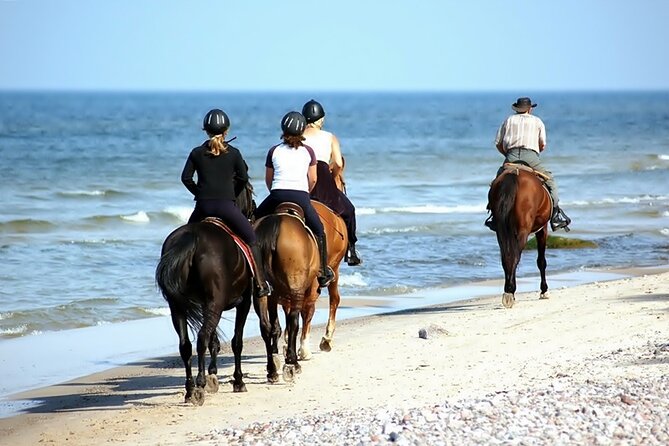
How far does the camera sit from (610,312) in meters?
12.8

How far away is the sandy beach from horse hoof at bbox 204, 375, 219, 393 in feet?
0.25

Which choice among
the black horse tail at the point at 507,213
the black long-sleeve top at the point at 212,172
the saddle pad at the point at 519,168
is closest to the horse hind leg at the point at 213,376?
the black long-sleeve top at the point at 212,172

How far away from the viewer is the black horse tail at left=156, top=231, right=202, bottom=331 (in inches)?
368

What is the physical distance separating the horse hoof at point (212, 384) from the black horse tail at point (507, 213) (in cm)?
555

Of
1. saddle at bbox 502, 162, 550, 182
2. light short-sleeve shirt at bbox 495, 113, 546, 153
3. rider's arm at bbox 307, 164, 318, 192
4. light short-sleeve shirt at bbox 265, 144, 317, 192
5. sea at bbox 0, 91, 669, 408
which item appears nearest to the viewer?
light short-sleeve shirt at bbox 265, 144, 317, 192

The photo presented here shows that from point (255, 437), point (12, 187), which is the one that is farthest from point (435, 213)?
point (255, 437)

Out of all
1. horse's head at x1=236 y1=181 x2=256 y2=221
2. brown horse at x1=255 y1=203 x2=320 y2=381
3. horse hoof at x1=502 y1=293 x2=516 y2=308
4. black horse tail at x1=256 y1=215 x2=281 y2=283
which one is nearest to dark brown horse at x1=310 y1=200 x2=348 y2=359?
brown horse at x1=255 y1=203 x2=320 y2=381

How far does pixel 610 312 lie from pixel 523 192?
2262mm

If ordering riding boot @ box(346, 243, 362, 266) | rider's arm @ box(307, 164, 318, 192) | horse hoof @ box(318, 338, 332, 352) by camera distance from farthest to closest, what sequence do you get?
riding boot @ box(346, 243, 362, 266) → horse hoof @ box(318, 338, 332, 352) → rider's arm @ box(307, 164, 318, 192)

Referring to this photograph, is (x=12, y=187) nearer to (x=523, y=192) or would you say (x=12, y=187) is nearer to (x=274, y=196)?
(x=523, y=192)

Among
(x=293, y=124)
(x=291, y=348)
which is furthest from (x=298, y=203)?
(x=291, y=348)

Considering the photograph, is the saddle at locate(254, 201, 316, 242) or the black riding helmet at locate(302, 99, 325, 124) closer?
the saddle at locate(254, 201, 316, 242)

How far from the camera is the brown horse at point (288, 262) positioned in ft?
33.7

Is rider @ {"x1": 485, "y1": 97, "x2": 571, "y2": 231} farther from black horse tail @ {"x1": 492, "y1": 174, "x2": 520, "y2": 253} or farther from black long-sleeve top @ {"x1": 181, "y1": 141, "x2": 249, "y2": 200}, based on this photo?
black long-sleeve top @ {"x1": 181, "y1": 141, "x2": 249, "y2": 200}
